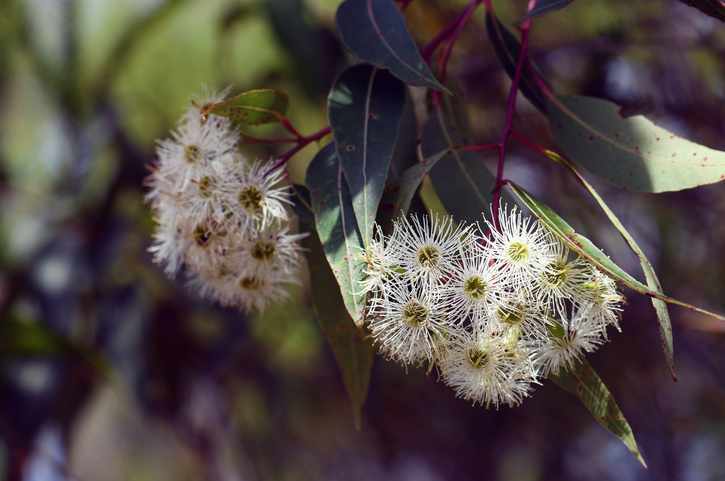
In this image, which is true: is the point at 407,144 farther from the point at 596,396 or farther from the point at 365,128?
the point at 596,396

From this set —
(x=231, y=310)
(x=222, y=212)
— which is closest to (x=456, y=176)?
(x=222, y=212)

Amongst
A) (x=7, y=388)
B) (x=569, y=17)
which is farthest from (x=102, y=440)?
(x=569, y=17)

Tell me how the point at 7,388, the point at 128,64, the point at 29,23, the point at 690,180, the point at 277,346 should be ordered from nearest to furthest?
the point at 690,180, the point at 7,388, the point at 29,23, the point at 128,64, the point at 277,346

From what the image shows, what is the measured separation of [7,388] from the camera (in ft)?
4.43

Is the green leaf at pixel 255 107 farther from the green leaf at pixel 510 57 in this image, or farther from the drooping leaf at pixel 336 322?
the green leaf at pixel 510 57

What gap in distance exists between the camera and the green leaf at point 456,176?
1.96ft

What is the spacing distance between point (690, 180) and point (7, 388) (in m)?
1.69

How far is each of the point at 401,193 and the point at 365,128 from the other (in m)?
0.11

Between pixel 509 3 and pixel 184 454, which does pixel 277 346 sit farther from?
pixel 509 3

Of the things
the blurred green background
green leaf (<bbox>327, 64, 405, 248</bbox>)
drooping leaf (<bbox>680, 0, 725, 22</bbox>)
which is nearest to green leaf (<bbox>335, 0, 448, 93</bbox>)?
green leaf (<bbox>327, 64, 405, 248</bbox>)

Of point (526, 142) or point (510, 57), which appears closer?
point (526, 142)

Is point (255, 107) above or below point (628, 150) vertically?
above

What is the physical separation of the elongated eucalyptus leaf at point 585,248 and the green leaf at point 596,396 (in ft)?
0.44

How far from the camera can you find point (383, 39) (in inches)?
23.3
